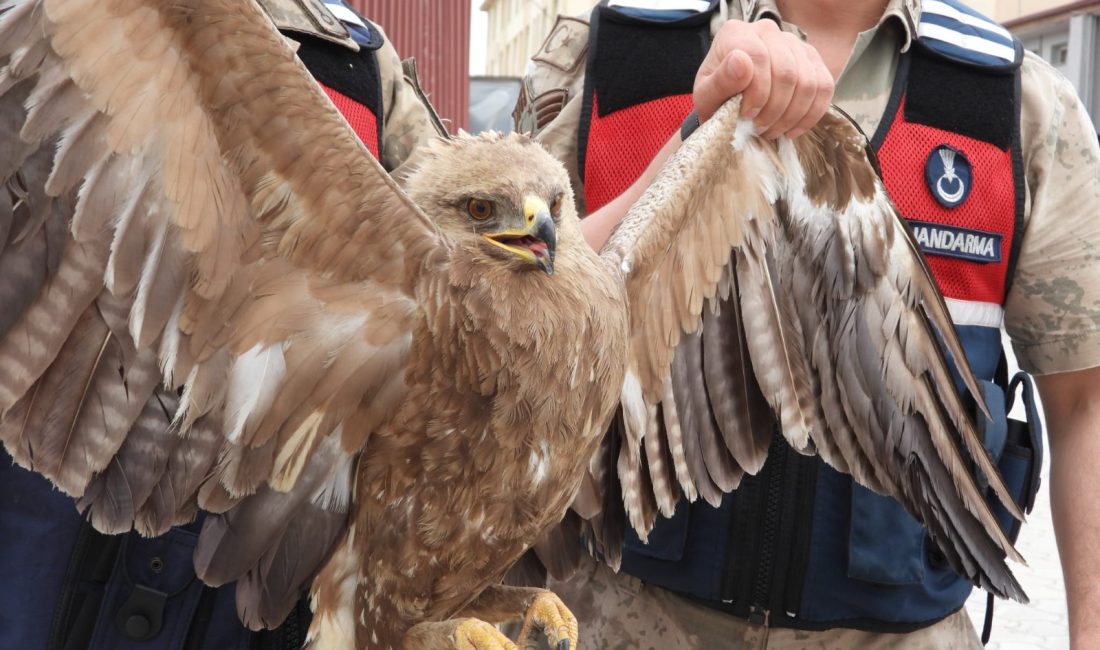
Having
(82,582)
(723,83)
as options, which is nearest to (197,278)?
(82,582)

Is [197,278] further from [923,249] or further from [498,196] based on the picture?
[923,249]

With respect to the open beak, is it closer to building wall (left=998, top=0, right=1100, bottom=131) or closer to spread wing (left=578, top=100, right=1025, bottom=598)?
spread wing (left=578, top=100, right=1025, bottom=598)

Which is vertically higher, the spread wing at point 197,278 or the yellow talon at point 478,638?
the spread wing at point 197,278

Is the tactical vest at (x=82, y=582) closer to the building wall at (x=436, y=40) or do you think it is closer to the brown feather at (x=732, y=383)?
the brown feather at (x=732, y=383)

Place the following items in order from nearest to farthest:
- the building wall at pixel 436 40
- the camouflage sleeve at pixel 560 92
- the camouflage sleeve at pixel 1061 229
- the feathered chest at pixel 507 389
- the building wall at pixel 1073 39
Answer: the feathered chest at pixel 507 389
the camouflage sleeve at pixel 1061 229
the camouflage sleeve at pixel 560 92
the building wall at pixel 436 40
the building wall at pixel 1073 39

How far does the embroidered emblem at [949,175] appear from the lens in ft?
8.73

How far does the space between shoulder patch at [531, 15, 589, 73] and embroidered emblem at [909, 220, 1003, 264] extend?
958 mm

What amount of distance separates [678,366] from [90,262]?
1371 millimetres

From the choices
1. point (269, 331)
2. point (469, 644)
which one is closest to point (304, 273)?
point (269, 331)

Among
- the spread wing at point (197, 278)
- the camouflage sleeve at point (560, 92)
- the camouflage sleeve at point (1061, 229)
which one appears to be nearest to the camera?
the spread wing at point (197, 278)

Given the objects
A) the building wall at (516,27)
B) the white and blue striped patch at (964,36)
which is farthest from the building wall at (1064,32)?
the white and blue striped patch at (964,36)

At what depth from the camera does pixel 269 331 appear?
2.03 metres

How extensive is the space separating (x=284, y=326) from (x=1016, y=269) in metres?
1.75

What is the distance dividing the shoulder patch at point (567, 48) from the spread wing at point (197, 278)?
1146 mm
